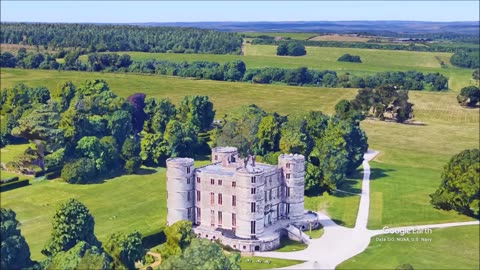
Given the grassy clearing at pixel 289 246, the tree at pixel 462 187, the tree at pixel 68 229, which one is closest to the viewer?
the tree at pixel 68 229

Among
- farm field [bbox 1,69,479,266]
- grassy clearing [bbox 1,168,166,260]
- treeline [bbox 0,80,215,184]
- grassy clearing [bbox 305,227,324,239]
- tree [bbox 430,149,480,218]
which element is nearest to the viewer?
grassy clearing [bbox 1,168,166,260]

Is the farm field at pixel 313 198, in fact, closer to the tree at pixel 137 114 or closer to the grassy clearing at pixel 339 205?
the grassy clearing at pixel 339 205

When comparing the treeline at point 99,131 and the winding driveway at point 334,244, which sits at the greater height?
the treeline at point 99,131

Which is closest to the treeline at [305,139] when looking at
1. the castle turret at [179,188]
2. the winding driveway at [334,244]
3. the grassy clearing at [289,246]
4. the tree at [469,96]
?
the winding driveway at [334,244]

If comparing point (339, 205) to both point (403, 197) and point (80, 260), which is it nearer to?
point (403, 197)

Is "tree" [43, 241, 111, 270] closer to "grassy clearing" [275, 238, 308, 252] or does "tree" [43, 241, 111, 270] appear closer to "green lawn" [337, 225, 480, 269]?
"grassy clearing" [275, 238, 308, 252]

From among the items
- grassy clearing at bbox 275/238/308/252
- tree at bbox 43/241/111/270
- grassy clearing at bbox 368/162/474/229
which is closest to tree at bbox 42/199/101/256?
tree at bbox 43/241/111/270
